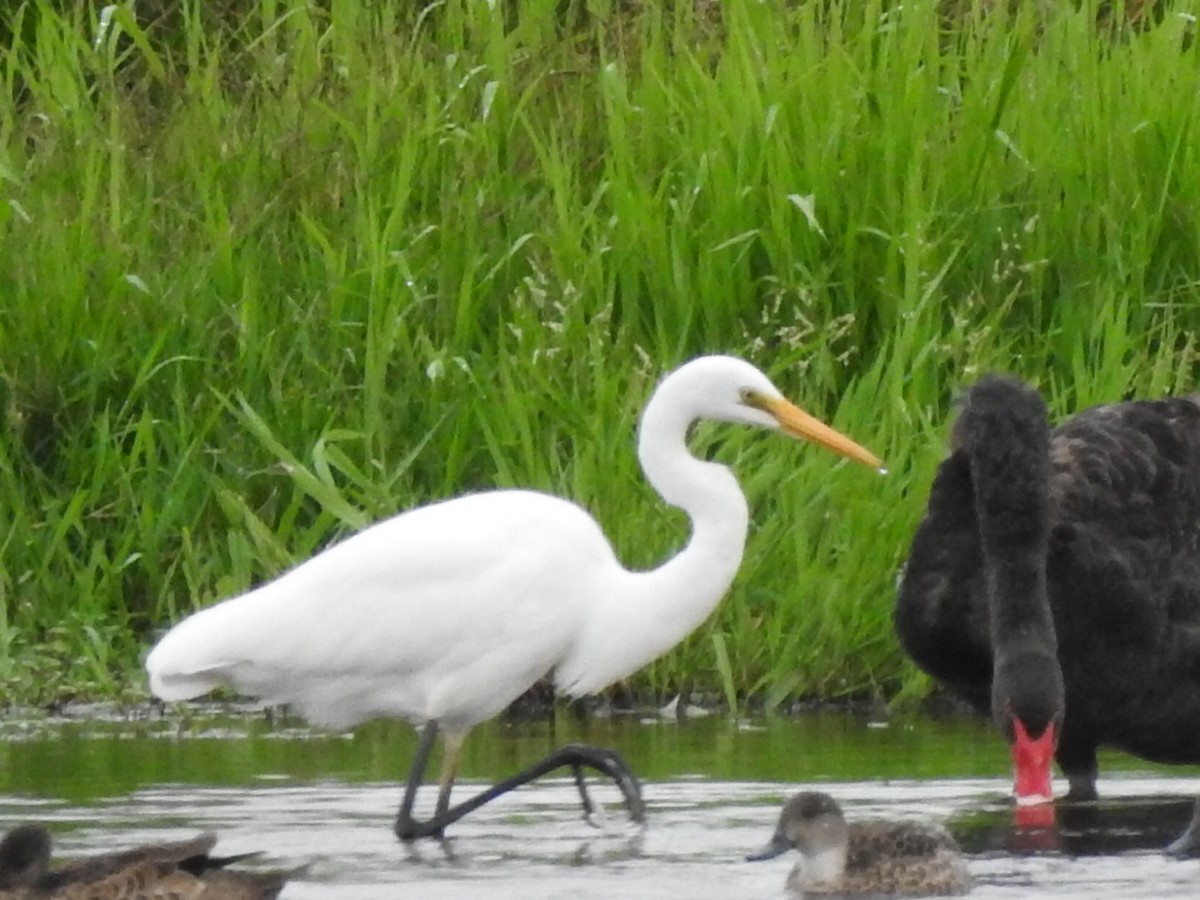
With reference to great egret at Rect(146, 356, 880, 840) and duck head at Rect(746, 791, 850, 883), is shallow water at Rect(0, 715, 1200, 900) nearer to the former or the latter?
duck head at Rect(746, 791, 850, 883)

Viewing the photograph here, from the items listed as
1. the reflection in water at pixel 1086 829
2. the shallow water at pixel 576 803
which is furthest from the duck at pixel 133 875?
the reflection in water at pixel 1086 829

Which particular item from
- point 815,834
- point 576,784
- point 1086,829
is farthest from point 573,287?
point 815,834

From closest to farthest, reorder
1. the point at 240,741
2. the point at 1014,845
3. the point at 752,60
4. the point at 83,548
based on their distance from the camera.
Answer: the point at 1014,845, the point at 240,741, the point at 83,548, the point at 752,60

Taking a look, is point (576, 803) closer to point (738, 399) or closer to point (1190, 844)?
point (738, 399)

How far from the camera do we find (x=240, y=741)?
9383 mm

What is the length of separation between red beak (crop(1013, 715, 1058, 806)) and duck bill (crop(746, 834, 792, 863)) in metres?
0.68

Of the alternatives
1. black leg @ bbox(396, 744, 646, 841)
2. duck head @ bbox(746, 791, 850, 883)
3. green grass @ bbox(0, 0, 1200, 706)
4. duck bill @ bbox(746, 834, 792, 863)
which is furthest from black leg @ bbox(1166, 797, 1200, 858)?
green grass @ bbox(0, 0, 1200, 706)

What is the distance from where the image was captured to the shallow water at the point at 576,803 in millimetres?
7227

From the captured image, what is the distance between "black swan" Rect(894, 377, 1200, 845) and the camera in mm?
7824

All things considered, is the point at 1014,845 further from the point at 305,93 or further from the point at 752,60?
the point at 305,93

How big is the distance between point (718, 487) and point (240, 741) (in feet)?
6.13

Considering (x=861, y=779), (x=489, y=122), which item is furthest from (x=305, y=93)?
→ (x=861, y=779)

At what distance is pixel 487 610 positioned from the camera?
26.5ft

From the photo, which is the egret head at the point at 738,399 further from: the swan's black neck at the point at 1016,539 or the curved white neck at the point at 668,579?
the swan's black neck at the point at 1016,539
